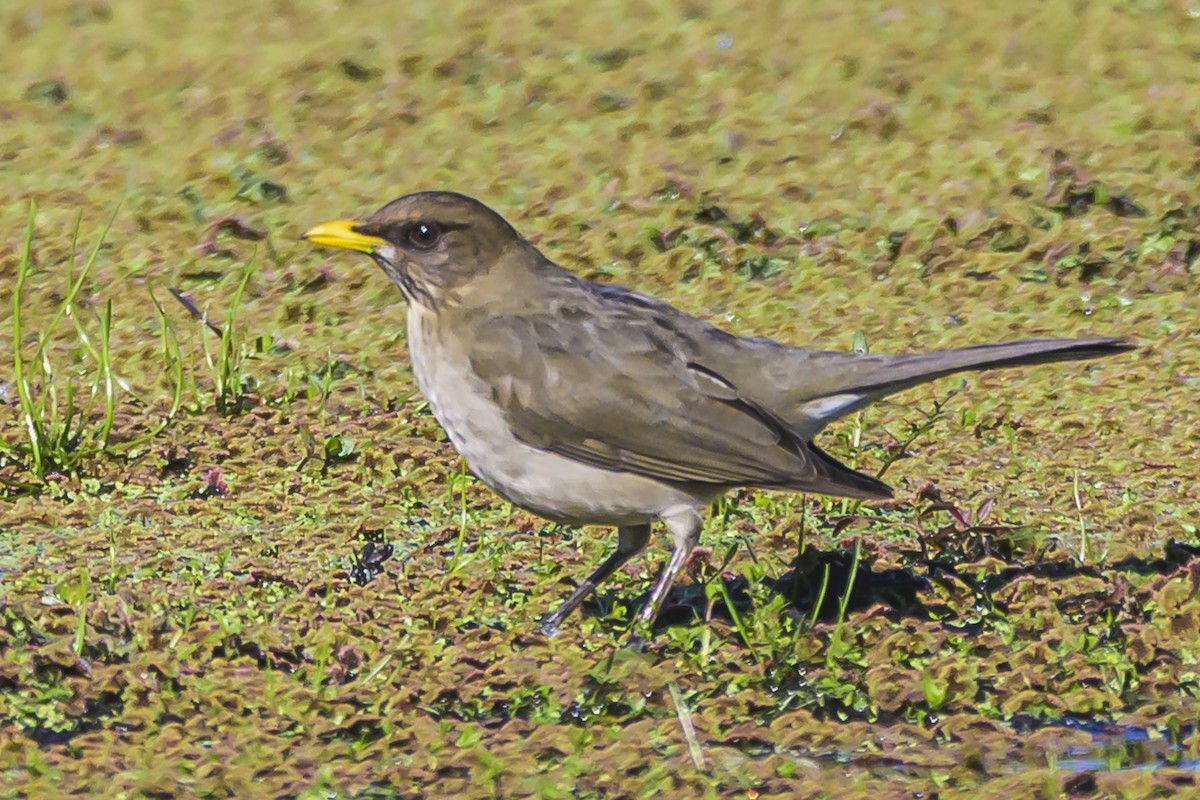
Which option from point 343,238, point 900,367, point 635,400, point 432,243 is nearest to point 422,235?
point 432,243

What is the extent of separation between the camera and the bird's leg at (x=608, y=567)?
6.46 m

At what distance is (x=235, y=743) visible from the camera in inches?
218

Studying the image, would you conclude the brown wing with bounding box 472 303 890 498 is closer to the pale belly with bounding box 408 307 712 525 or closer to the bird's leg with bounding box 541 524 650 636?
the pale belly with bounding box 408 307 712 525

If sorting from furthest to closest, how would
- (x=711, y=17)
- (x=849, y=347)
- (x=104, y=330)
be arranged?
(x=711, y=17) < (x=849, y=347) < (x=104, y=330)

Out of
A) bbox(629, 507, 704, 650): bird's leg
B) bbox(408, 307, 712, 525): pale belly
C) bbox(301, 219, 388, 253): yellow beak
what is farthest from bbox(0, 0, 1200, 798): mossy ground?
bbox(301, 219, 388, 253): yellow beak

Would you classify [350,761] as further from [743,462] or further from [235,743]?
[743,462]

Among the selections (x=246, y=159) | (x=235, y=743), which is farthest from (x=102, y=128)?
(x=235, y=743)

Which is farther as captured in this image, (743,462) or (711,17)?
(711,17)

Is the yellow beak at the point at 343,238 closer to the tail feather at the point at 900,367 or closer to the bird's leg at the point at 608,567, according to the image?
the bird's leg at the point at 608,567

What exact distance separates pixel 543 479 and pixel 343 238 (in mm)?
1123

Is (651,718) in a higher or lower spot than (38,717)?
lower

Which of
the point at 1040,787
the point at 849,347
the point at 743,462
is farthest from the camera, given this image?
the point at 849,347

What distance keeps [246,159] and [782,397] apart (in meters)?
4.94

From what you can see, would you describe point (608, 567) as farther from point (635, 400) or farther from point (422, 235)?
point (422, 235)
